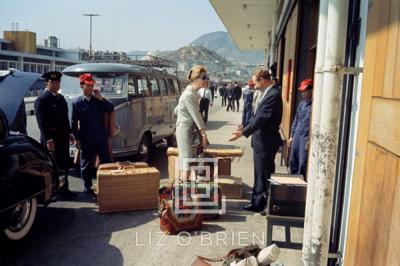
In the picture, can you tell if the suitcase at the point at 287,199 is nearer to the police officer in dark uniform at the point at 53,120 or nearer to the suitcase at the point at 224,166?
the suitcase at the point at 224,166

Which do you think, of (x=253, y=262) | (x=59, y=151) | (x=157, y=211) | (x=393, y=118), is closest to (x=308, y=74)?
(x=157, y=211)

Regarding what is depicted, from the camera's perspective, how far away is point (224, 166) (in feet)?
23.1

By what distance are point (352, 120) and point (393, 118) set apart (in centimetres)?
112

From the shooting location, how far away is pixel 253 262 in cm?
326

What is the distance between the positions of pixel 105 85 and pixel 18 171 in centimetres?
407

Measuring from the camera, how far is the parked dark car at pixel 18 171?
4.13 meters

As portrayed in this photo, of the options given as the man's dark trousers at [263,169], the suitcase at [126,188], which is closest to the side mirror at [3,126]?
the suitcase at [126,188]

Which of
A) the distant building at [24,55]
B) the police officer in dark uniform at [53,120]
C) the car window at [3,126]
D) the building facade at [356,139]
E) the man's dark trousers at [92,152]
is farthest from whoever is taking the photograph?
the distant building at [24,55]

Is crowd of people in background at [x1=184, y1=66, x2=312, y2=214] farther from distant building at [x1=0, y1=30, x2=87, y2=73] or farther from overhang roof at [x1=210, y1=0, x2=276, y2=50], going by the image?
distant building at [x1=0, y1=30, x2=87, y2=73]

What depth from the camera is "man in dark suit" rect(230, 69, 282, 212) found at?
5.34 meters

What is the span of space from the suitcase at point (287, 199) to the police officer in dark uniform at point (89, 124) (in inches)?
126

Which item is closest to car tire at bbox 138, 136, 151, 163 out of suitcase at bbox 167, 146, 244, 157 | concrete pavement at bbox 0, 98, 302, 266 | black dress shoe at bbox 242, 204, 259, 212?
suitcase at bbox 167, 146, 244, 157

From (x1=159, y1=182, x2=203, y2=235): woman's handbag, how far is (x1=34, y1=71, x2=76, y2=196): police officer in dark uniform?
1.78 metres
